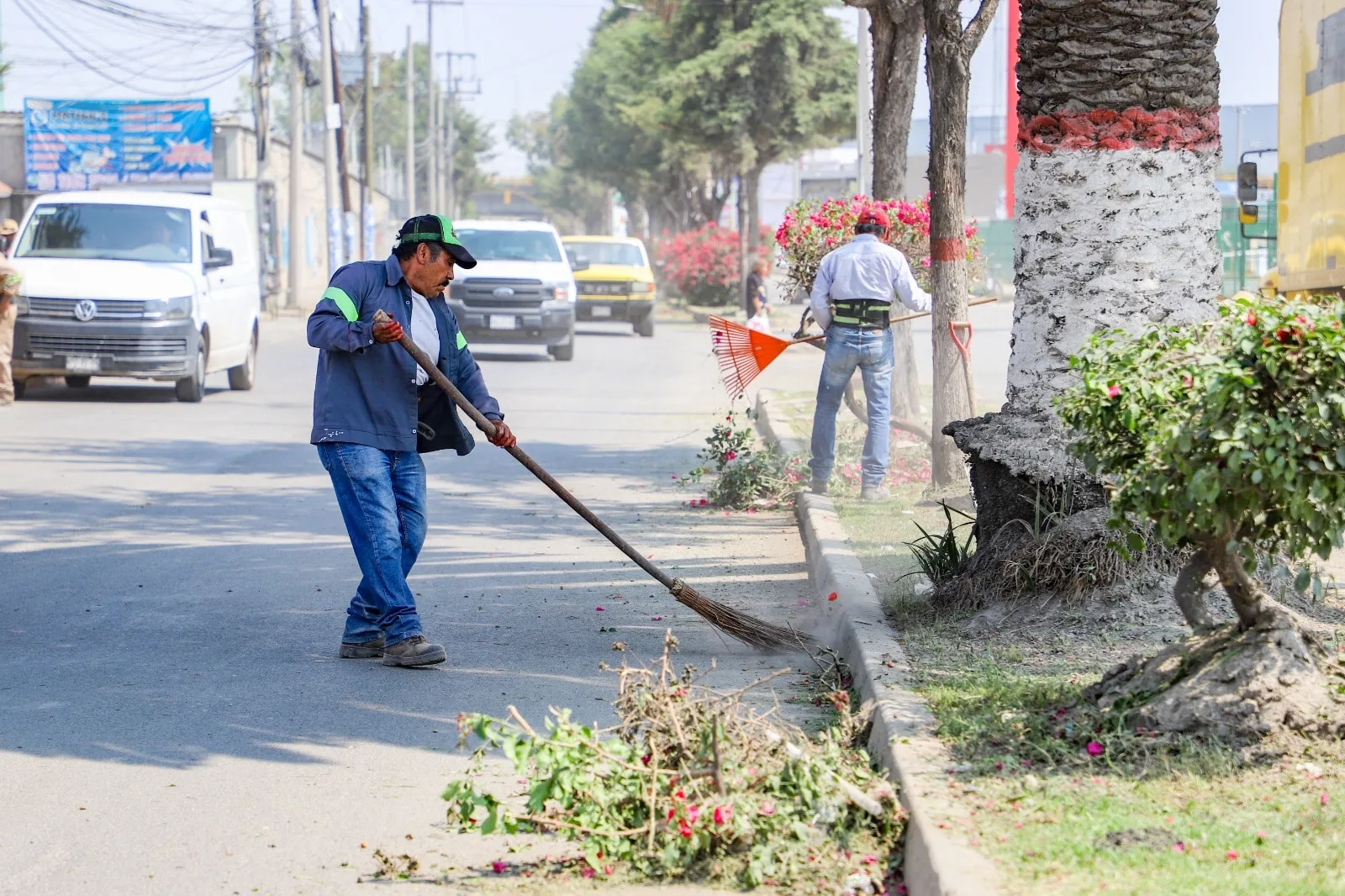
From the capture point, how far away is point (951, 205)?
994 centimetres

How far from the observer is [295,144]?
36594mm

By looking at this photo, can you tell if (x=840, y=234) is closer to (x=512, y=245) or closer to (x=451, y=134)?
(x=512, y=245)

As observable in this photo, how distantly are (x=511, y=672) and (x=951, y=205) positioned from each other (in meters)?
4.81

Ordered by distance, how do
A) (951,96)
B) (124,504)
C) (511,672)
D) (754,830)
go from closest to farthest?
(754,830)
(511,672)
(951,96)
(124,504)

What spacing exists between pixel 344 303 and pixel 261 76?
1368 inches

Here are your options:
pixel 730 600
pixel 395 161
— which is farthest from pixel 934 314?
pixel 395 161

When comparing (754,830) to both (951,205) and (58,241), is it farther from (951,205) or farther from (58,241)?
(58,241)

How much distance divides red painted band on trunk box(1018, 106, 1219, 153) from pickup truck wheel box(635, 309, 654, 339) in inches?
983

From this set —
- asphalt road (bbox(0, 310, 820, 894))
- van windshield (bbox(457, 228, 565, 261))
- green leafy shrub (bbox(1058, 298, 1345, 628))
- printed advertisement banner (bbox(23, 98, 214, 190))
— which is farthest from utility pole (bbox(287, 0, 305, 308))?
green leafy shrub (bbox(1058, 298, 1345, 628))

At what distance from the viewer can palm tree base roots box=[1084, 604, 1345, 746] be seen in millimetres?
4398

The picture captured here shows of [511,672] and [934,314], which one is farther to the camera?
[934,314]

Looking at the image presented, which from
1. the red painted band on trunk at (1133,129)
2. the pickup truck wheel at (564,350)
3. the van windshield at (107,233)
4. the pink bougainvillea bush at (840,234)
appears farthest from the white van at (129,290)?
the red painted band on trunk at (1133,129)

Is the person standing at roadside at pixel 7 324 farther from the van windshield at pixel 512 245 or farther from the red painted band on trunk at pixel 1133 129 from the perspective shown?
the red painted band on trunk at pixel 1133 129

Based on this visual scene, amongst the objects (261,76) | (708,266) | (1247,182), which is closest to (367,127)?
(261,76)
